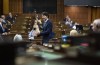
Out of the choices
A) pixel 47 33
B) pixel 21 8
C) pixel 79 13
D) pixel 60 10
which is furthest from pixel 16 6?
pixel 47 33

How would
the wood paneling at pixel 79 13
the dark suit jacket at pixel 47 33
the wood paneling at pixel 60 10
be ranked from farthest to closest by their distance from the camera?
the wood paneling at pixel 79 13
the wood paneling at pixel 60 10
the dark suit jacket at pixel 47 33

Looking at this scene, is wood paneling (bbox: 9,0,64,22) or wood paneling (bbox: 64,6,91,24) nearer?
wood paneling (bbox: 9,0,64,22)

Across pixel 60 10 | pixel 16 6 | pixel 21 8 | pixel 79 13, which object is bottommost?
pixel 79 13

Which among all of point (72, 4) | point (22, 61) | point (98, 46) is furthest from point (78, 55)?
point (72, 4)

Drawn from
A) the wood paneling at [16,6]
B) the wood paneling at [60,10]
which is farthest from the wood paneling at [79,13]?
the wood paneling at [16,6]

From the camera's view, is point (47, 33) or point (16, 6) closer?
point (47, 33)

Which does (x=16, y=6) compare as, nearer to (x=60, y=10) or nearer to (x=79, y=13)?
(x=60, y=10)

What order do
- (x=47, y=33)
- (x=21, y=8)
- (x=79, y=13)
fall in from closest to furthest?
(x=47, y=33) → (x=21, y=8) → (x=79, y=13)

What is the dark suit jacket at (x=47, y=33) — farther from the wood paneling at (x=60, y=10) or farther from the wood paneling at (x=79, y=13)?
the wood paneling at (x=79, y=13)

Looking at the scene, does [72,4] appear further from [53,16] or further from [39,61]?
[39,61]

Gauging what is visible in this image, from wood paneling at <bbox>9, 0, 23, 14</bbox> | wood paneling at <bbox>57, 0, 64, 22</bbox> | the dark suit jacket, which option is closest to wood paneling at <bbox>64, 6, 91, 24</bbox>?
wood paneling at <bbox>57, 0, 64, 22</bbox>

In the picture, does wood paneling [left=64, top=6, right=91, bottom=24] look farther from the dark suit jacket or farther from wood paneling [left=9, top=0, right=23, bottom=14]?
the dark suit jacket

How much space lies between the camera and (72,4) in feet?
76.8

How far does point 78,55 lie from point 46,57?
0.19 meters
